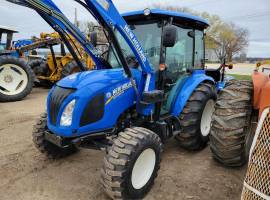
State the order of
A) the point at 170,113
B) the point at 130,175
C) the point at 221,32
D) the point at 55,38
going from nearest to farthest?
the point at 130,175, the point at 170,113, the point at 55,38, the point at 221,32

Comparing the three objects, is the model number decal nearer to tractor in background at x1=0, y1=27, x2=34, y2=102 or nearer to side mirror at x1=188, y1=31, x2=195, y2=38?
side mirror at x1=188, y1=31, x2=195, y2=38

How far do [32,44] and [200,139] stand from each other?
24.8ft

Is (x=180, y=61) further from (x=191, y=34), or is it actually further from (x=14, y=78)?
(x=14, y=78)

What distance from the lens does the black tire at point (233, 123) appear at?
118 inches

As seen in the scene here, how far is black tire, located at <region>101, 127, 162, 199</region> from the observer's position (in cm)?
263

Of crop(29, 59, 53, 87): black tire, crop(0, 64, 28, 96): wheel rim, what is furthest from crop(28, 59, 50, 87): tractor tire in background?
crop(0, 64, 28, 96): wheel rim

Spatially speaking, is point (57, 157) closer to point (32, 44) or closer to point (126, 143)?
point (126, 143)

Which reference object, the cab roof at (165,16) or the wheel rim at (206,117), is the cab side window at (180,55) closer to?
the cab roof at (165,16)

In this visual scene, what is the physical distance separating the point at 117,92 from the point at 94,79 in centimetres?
31

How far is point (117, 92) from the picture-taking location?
3.11 metres

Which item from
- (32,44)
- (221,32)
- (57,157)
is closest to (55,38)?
(32,44)

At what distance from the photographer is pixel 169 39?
2.99 meters

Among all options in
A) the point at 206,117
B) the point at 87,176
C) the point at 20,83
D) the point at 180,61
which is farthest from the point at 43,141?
the point at 20,83

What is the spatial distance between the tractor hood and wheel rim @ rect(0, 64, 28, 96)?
240 inches
